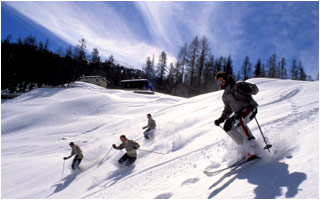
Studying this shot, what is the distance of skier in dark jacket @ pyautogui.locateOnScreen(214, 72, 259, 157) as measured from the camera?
3.74 meters

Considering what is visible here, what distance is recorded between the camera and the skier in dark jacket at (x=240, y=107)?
374 cm

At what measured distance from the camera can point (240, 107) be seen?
12.8 feet

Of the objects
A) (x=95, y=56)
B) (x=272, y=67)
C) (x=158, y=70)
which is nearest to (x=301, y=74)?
(x=272, y=67)

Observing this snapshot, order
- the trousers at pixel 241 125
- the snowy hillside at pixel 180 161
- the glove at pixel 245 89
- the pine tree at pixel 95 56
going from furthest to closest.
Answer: the pine tree at pixel 95 56 < the trousers at pixel 241 125 < the glove at pixel 245 89 < the snowy hillside at pixel 180 161

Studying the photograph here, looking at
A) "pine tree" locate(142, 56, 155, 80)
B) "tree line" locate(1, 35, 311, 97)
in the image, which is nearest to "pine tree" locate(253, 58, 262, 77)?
"tree line" locate(1, 35, 311, 97)

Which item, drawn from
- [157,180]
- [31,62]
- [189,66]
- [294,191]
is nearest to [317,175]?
[294,191]

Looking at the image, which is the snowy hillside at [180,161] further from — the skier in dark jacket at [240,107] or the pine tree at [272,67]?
the pine tree at [272,67]

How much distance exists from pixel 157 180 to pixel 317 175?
11.4 ft

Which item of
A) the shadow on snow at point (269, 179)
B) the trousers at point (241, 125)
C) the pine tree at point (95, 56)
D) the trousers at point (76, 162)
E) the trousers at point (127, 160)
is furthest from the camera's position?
the pine tree at point (95, 56)

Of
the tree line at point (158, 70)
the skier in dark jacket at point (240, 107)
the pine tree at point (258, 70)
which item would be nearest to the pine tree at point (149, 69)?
the tree line at point (158, 70)

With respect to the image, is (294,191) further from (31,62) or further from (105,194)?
(31,62)

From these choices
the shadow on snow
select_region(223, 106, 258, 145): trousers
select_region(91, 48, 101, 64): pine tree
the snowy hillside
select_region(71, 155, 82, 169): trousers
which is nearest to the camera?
the shadow on snow

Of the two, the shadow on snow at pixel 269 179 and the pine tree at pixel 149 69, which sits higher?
the pine tree at pixel 149 69

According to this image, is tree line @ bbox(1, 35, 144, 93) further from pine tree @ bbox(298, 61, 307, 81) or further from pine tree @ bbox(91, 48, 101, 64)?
pine tree @ bbox(298, 61, 307, 81)
